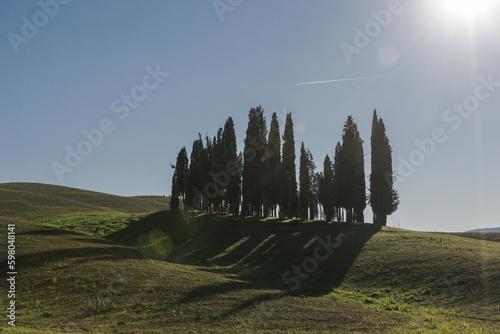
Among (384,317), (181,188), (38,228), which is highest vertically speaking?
(181,188)

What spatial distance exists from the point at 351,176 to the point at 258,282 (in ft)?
100

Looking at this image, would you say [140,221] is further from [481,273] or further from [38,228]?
[481,273]

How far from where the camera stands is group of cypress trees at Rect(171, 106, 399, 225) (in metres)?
56.7

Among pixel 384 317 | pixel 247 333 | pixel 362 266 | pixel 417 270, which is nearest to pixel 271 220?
pixel 362 266

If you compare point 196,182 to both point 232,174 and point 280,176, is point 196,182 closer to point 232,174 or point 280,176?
point 232,174

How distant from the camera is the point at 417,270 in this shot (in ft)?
102

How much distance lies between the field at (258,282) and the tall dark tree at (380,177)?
5730mm

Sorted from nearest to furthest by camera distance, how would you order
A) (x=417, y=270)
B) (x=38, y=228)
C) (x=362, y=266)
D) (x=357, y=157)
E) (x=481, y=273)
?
(x=481, y=273) < (x=417, y=270) < (x=362, y=266) < (x=38, y=228) < (x=357, y=157)

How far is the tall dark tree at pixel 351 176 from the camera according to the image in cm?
5619

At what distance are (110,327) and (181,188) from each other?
175 feet

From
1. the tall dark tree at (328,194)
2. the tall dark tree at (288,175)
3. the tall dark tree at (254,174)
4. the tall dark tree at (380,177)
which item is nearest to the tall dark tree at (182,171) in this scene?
the tall dark tree at (254,174)

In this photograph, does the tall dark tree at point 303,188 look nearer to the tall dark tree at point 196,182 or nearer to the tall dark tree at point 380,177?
the tall dark tree at point 380,177

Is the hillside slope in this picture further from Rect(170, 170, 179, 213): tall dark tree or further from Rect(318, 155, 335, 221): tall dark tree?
Rect(318, 155, 335, 221): tall dark tree

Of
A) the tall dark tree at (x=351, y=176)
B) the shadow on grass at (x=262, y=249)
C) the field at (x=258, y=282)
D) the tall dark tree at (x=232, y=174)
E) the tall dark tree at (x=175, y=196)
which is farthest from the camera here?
the tall dark tree at (x=175, y=196)
